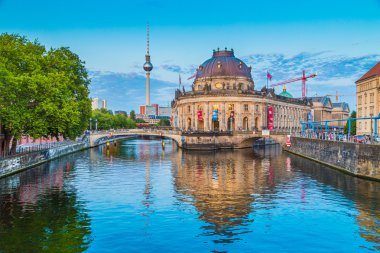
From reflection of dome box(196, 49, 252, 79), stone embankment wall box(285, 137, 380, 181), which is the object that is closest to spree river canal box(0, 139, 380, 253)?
stone embankment wall box(285, 137, 380, 181)

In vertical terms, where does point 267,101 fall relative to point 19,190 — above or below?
above

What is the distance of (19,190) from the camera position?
40.1 m

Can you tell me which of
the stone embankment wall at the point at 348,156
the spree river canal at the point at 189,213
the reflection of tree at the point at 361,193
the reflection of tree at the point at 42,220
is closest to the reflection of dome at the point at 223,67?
the stone embankment wall at the point at 348,156

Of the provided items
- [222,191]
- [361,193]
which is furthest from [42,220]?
[361,193]

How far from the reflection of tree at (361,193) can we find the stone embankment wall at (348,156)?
1130 mm

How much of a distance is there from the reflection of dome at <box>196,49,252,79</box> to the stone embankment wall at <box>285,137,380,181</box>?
200 ft

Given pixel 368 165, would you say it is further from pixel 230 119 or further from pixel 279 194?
pixel 230 119

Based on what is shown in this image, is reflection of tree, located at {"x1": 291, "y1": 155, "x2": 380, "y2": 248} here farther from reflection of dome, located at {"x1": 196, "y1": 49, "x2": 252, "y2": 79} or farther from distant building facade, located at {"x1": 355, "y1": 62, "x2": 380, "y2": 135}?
reflection of dome, located at {"x1": 196, "y1": 49, "x2": 252, "y2": 79}

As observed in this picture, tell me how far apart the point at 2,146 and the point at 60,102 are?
34.2 ft

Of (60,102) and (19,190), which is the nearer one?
(19,190)

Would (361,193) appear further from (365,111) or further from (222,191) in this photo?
(365,111)

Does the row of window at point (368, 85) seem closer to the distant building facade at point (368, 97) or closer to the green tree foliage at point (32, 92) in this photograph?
the distant building facade at point (368, 97)

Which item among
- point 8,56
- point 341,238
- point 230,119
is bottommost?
point 341,238

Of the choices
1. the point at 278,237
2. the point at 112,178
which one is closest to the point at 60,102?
the point at 112,178
